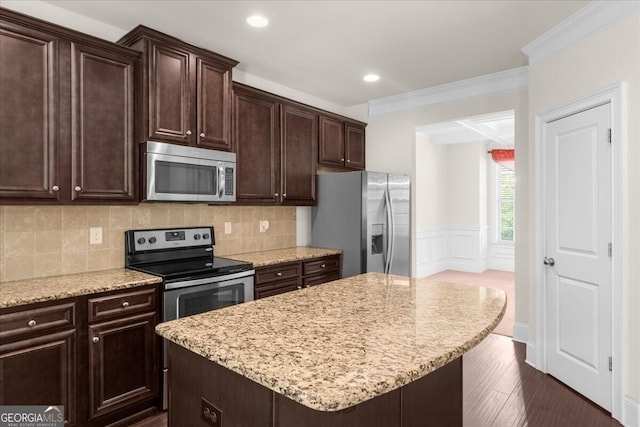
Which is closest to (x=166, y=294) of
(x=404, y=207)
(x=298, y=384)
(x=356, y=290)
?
(x=356, y=290)

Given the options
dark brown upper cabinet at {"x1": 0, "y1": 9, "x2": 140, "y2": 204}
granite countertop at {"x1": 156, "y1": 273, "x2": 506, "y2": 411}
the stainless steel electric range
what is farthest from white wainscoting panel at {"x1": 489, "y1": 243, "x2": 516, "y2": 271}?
dark brown upper cabinet at {"x1": 0, "y1": 9, "x2": 140, "y2": 204}

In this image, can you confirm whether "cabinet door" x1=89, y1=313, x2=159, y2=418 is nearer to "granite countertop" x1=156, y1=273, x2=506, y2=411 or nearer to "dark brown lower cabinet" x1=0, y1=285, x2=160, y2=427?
"dark brown lower cabinet" x1=0, y1=285, x2=160, y2=427

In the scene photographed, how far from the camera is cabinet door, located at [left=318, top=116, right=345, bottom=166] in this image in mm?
4195

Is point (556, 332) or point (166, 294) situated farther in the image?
point (556, 332)

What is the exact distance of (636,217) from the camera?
228cm

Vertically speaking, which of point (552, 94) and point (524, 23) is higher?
point (524, 23)

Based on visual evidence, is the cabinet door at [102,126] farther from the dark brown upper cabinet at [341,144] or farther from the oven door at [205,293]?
the dark brown upper cabinet at [341,144]

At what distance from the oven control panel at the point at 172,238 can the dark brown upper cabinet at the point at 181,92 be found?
2.44 feet

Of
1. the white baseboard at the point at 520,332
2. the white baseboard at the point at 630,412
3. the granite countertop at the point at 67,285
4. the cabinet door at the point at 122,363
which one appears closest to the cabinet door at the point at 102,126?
the granite countertop at the point at 67,285

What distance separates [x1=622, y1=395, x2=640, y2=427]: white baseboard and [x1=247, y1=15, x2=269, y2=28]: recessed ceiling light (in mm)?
3470

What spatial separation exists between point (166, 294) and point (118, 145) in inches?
41.7

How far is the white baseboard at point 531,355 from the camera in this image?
3.23m

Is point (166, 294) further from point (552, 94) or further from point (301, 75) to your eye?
point (552, 94)

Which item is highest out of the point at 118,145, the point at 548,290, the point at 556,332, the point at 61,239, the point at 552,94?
the point at 552,94
